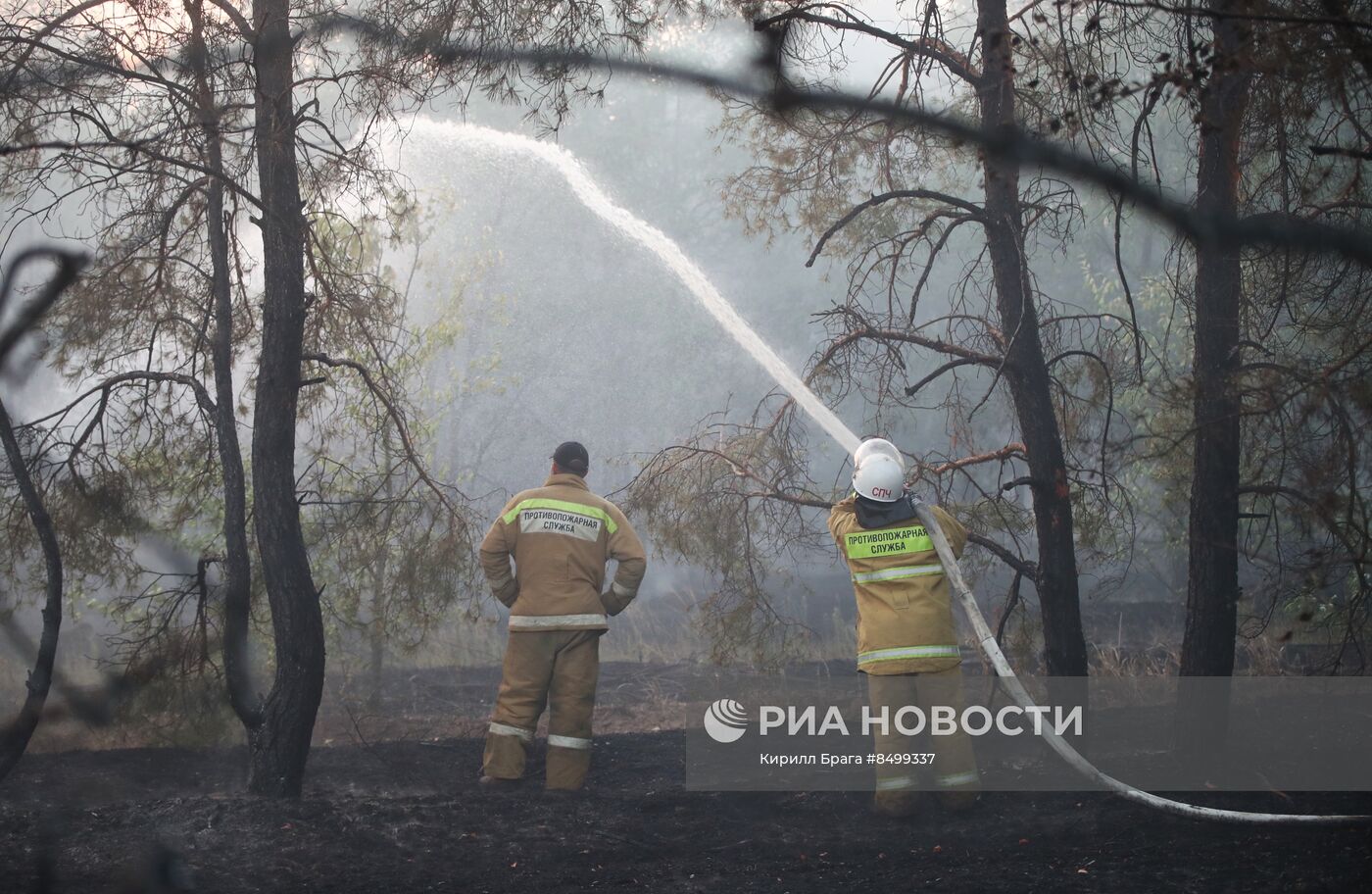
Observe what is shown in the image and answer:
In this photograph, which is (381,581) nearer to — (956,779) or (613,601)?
(613,601)

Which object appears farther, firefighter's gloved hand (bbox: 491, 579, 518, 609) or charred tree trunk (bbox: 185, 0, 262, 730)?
firefighter's gloved hand (bbox: 491, 579, 518, 609)

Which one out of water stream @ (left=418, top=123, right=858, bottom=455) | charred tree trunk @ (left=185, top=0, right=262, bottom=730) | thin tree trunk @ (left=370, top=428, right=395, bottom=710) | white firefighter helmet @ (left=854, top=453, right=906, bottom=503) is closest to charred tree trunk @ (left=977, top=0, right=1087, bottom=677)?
white firefighter helmet @ (left=854, top=453, right=906, bottom=503)

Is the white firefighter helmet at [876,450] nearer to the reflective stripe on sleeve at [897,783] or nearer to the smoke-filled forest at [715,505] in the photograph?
the smoke-filled forest at [715,505]

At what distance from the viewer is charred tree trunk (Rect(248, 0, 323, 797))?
6402mm

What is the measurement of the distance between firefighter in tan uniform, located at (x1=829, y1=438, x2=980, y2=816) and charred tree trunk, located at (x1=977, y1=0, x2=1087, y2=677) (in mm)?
1239

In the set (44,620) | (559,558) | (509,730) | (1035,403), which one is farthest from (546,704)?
(1035,403)

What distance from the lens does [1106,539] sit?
8.17 metres

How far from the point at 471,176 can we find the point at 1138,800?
20295 millimetres

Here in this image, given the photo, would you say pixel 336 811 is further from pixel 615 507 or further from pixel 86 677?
pixel 86 677

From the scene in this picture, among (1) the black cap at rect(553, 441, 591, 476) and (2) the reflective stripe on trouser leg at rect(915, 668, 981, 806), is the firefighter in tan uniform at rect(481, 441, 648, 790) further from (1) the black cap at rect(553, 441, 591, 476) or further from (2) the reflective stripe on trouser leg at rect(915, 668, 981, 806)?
(2) the reflective stripe on trouser leg at rect(915, 668, 981, 806)

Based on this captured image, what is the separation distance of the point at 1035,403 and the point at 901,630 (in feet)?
6.01

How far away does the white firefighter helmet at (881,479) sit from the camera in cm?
584

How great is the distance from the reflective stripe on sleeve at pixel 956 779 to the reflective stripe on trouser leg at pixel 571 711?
6.63ft

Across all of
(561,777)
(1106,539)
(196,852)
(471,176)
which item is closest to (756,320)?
(471,176)
